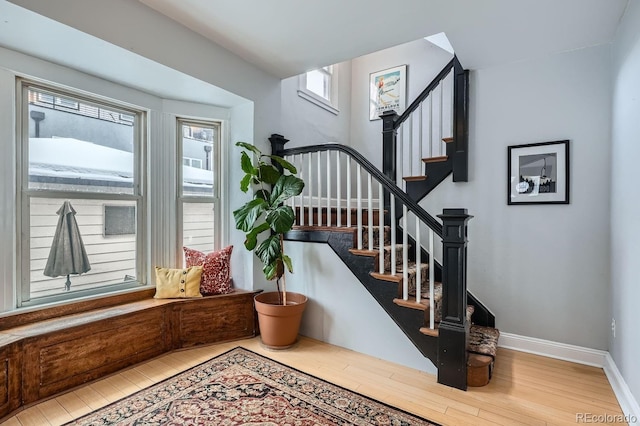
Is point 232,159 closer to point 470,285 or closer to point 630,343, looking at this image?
point 470,285

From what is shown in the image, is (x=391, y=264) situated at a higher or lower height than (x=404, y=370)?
higher

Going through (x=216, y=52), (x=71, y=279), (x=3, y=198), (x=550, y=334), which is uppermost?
(x=216, y=52)

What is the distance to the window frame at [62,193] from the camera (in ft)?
7.37

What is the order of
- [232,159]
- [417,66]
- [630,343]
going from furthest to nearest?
[417,66]
[232,159]
[630,343]

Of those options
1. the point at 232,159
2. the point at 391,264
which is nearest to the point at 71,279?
the point at 232,159

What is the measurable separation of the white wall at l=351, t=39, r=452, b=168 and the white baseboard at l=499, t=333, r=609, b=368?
2436 mm

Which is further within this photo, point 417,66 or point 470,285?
point 417,66

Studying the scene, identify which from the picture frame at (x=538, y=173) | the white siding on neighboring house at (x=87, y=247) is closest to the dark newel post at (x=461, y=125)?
the picture frame at (x=538, y=173)

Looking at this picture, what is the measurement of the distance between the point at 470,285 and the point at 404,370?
1166mm

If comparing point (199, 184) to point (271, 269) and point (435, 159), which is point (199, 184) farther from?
point (435, 159)

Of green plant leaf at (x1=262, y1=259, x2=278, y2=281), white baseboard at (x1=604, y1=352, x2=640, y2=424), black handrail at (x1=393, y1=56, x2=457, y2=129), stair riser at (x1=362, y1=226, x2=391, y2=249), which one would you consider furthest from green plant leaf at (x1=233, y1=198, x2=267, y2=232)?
white baseboard at (x1=604, y1=352, x2=640, y2=424)

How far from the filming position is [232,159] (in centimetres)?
332

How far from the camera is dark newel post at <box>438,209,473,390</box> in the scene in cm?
216

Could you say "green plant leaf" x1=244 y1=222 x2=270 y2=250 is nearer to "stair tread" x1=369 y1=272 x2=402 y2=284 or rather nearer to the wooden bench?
the wooden bench
